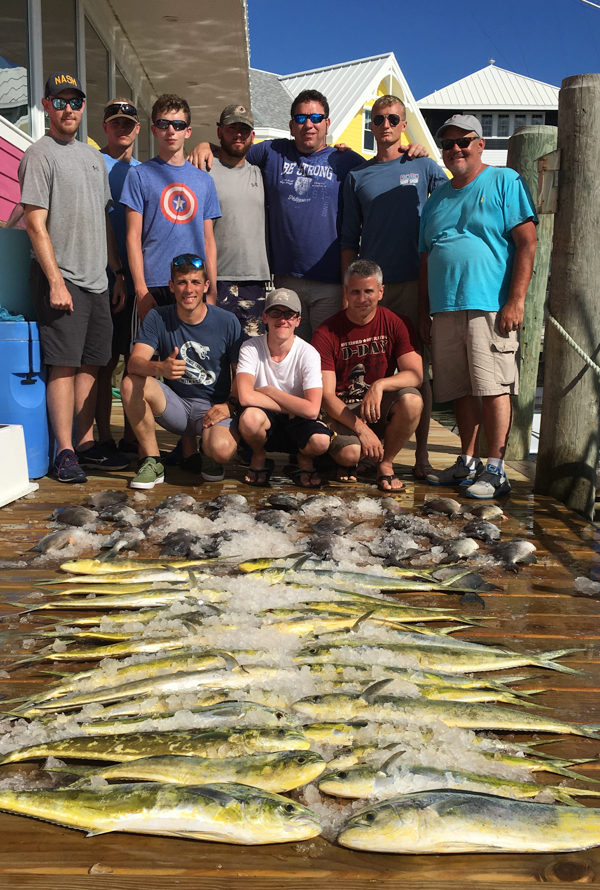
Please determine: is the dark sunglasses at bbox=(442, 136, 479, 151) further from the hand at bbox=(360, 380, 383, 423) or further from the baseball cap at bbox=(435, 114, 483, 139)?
the hand at bbox=(360, 380, 383, 423)

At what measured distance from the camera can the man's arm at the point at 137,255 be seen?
527cm

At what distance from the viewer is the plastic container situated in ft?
16.3

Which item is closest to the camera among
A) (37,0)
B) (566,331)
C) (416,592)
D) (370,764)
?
(370,764)

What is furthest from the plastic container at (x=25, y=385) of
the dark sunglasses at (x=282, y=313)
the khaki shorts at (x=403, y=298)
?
the khaki shorts at (x=403, y=298)

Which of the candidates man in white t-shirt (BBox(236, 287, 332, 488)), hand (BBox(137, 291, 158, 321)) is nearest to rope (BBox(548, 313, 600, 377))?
man in white t-shirt (BBox(236, 287, 332, 488))

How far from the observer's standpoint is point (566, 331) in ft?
15.7

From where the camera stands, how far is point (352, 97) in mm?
23531

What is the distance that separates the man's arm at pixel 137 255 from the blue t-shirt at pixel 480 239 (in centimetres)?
205

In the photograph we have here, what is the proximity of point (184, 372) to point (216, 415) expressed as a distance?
0.38m

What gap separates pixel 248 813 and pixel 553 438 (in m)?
3.89

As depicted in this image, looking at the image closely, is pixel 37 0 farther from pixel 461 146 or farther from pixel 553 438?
pixel 553 438

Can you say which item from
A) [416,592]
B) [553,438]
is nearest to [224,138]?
[553,438]

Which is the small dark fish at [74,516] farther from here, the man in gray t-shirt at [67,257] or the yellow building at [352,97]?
the yellow building at [352,97]

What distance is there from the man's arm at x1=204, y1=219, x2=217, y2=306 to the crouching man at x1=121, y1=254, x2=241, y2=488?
166mm
